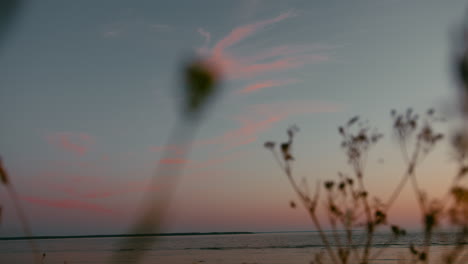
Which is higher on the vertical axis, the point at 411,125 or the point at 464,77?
the point at 464,77

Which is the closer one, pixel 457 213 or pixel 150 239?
pixel 150 239

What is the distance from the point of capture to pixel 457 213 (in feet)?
9.97

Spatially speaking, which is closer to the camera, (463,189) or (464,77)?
(464,77)

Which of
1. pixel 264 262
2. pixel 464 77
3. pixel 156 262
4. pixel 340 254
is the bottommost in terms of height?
pixel 156 262

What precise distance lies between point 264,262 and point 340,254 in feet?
109

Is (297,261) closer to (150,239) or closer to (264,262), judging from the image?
(264,262)

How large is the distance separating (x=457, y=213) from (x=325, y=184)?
1.00 m

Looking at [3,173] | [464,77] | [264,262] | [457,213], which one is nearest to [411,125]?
[457,213]

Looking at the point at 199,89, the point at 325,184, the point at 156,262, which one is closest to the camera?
the point at 199,89

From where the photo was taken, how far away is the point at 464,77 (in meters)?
0.98

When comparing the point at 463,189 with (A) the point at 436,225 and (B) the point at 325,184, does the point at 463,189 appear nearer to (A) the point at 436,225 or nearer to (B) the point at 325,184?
(A) the point at 436,225

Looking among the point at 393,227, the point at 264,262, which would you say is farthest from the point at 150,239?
the point at 264,262

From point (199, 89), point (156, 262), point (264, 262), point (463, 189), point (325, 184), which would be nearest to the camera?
point (199, 89)

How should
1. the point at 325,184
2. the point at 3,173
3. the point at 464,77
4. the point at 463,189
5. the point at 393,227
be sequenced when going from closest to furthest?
the point at 3,173 < the point at 464,77 < the point at 463,189 < the point at 393,227 < the point at 325,184
